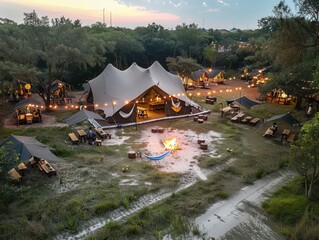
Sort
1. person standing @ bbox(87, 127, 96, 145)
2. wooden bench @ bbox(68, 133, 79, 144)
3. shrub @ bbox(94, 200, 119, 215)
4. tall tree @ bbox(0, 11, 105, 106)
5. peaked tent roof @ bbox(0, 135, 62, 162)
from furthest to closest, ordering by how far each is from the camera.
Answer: tall tree @ bbox(0, 11, 105, 106), person standing @ bbox(87, 127, 96, 145), wooden bench @ bbox(68, 133, 79, 144), peaked tent roof @ bbox(0, 135, 62, 162), shrub @ bbox(94, 200, 119, 215)

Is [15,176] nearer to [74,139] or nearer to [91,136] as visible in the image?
[74,139]

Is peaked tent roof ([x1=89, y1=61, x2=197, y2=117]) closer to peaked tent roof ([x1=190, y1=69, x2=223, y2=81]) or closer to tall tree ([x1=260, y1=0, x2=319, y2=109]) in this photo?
tall tree ([x1=260, y1=0, x2=319, y2=109])

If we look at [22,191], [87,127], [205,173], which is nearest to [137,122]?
[87,127]

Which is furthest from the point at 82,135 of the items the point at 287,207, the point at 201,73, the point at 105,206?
the point at 201,73

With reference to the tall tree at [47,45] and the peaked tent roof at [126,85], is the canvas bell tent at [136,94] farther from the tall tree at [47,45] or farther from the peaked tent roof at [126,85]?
the tall tree at [47,45]

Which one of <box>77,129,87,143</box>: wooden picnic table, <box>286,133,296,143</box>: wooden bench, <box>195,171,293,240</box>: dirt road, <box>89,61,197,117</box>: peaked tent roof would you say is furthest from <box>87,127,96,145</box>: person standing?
<box>286,133,296,143</box>: wooden bench

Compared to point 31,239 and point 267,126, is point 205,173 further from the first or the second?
point 267,126
